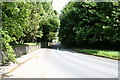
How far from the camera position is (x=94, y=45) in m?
31.2

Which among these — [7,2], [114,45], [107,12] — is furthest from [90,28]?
[7,2]

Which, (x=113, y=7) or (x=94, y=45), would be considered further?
(x=94, y=45)

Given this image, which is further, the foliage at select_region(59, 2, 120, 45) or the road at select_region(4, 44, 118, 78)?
the foliage at select_region(59, 2, 120, 45)

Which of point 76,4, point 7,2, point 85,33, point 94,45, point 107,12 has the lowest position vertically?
point 94,45

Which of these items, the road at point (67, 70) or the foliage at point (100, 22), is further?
the foliage at point (100, 22)

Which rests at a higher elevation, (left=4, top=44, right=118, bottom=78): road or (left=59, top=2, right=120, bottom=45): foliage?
(left=59, top=2, right=120, bottom=45): foliage

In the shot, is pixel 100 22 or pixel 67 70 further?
pixel 100 22

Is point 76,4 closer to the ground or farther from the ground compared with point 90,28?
farther from the ground

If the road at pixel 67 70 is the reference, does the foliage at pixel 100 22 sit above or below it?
above

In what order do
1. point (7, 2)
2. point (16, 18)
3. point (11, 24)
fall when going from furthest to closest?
point (16, 18) < point (11, 24) < point (7, 2)

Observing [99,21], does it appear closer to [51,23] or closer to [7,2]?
[7,2]

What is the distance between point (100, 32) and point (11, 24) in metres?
17.7

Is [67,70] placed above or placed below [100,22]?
below

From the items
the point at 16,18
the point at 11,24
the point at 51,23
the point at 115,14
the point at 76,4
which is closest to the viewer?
the point at 11,24
